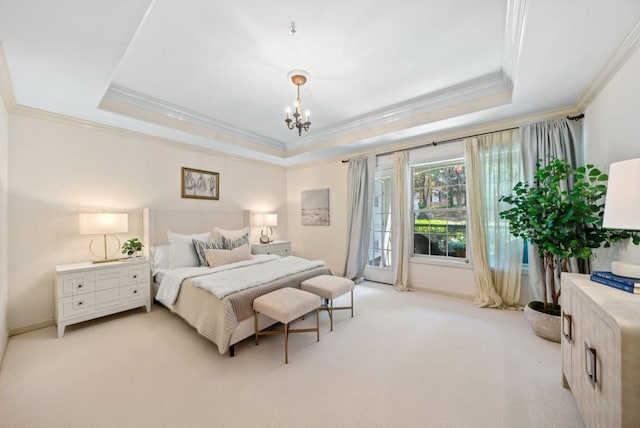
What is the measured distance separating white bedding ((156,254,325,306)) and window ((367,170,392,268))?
149cm

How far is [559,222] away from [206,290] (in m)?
3.40

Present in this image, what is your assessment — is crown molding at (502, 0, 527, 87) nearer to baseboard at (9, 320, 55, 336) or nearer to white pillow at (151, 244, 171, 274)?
white pillow at (151, 244, 171, 274)

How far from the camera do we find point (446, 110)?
3176mm

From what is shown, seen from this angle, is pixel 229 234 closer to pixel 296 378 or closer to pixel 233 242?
pixel 233 242

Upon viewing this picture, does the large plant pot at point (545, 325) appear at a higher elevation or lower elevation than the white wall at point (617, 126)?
lower

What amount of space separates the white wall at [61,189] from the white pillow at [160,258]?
1.24ft

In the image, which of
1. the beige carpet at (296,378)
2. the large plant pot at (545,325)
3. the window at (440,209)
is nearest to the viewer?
the beige carpet at (296,378)

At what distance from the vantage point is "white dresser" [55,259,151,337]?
8.32 ft

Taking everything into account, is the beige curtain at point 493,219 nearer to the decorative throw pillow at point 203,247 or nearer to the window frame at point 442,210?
the window frame at point 442,210

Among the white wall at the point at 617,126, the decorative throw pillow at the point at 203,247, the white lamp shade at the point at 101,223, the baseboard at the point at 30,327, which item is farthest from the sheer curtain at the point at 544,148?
the baseboard at the point at 30,327

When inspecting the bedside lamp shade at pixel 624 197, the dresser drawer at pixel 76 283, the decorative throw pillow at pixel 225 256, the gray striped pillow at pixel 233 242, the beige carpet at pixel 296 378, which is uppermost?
the bedside lamp shade at pixel 624 197

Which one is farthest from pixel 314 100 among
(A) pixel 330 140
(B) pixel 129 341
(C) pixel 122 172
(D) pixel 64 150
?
(B) pixel 129 341

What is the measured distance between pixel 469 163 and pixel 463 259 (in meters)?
1.39

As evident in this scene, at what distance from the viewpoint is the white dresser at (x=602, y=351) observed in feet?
3.06
